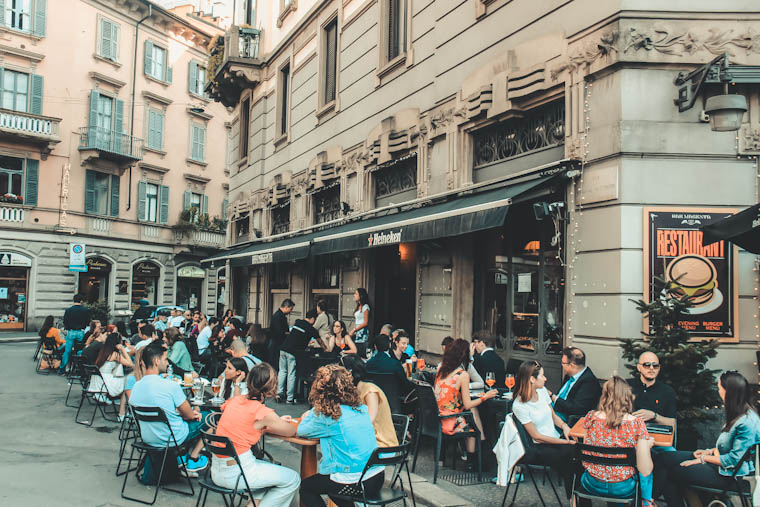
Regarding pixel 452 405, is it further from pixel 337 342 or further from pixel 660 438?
pixel 337 342

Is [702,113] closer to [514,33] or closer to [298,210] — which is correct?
[514,33]

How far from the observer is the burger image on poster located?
6.61m

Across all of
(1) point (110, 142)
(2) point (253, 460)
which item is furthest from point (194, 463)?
(1) point (110, 142)

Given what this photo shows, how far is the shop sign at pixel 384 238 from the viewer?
909 cm

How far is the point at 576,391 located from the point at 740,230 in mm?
2138

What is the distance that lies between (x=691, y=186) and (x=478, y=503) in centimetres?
417

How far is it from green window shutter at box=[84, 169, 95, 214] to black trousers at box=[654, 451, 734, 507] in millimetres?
26966

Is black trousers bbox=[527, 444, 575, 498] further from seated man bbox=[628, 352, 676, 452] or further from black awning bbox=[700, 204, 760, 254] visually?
black awning bbox=[700, 204, 760, 254]

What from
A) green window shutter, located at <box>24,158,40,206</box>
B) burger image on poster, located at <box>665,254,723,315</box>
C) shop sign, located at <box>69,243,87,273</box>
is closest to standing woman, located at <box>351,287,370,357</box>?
burger image on poster, located at <box>665,254,723,315</box>

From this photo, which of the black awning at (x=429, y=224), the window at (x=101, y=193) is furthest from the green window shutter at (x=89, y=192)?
the black awning at (x=429, y=224)

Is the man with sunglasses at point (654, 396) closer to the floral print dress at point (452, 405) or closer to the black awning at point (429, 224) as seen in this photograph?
the floral print dress at point (452, 405)

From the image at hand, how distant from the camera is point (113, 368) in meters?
8.86

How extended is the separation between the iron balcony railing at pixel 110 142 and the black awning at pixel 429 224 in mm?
17876

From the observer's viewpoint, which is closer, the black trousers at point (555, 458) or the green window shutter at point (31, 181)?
the black trousers at point (555, 458)
